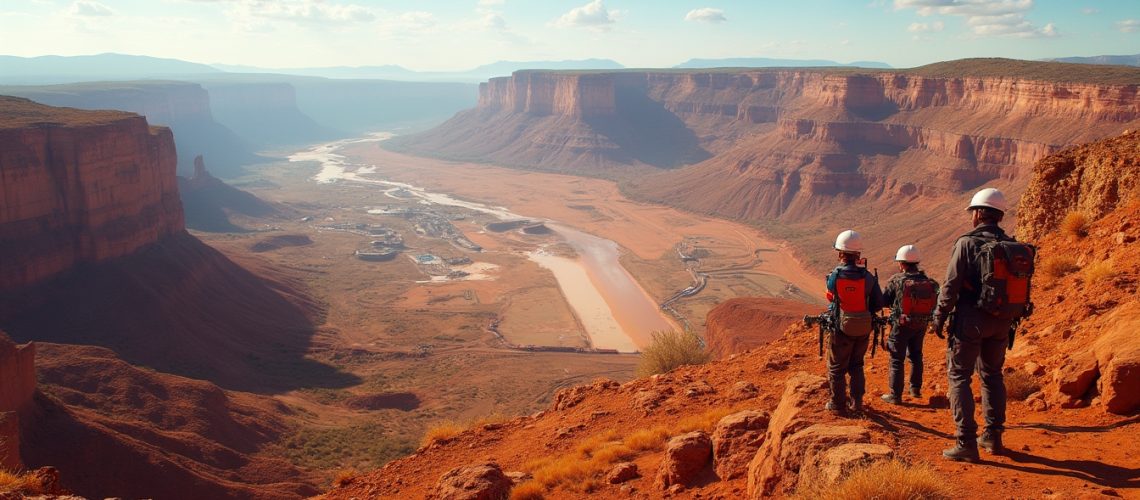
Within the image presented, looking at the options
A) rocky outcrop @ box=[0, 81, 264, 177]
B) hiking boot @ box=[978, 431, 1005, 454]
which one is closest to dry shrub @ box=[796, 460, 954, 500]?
hiking boot @ box=[978, 431, 1005, 454]

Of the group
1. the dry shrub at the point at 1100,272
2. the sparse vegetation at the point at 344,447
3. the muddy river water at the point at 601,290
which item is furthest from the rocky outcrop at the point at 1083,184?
the muddy river water at the point at 601,290

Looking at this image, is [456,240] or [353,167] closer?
[456,240]

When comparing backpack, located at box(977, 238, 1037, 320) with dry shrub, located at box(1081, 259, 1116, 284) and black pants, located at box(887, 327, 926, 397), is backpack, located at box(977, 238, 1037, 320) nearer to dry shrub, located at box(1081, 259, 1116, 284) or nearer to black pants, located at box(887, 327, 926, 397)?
black pants, located at box(887, 327, 926, 397)

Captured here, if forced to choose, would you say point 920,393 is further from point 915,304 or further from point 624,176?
point 624,176

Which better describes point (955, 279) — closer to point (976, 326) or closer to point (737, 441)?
point (976, 326)

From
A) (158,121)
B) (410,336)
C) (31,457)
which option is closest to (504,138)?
(158,121)

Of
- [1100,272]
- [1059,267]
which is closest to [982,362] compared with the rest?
[1100,272]
